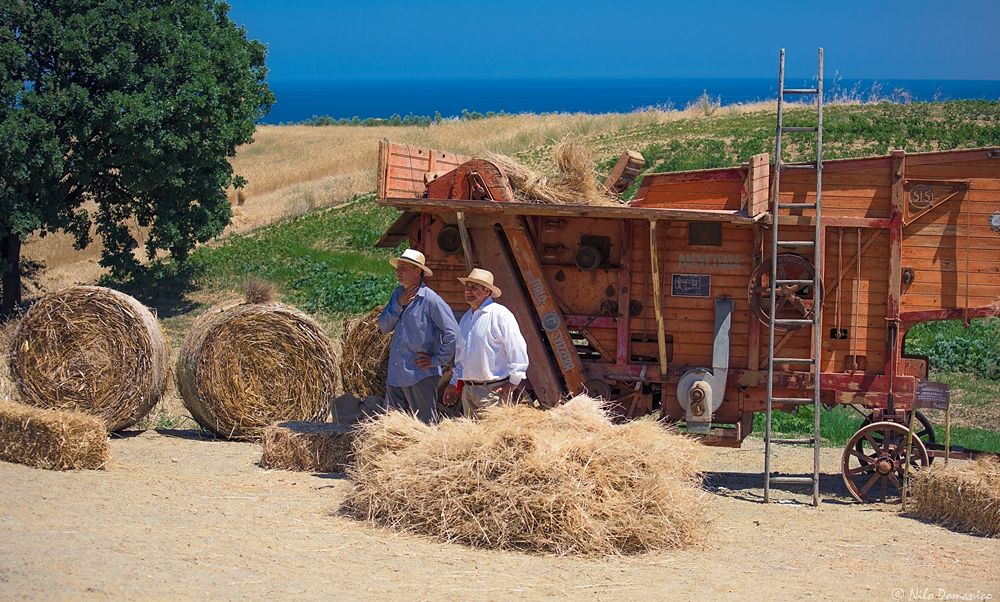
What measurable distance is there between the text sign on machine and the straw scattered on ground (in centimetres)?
218

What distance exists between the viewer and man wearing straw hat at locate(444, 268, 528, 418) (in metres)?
9.59

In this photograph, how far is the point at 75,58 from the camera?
20.0 metres

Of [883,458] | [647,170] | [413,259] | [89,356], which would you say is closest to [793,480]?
[883,458]

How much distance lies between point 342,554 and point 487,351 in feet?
8.39

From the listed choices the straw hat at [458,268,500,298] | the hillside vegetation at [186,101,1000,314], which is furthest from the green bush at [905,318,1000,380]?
the straw hat at [458,268,500,298]

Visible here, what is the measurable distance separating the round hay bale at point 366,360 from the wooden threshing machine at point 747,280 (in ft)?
5.06

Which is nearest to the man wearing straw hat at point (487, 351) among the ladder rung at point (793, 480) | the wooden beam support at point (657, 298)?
the wooden beam support at point (657, 298)

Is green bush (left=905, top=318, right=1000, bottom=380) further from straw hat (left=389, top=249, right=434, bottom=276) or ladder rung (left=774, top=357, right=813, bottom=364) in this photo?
straw hat (left=389, top=249, right=434, bottom=276)

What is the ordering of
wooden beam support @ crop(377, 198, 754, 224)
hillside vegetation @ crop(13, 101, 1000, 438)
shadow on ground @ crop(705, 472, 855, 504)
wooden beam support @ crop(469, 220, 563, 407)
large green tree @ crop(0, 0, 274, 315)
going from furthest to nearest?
large green tree @ crop(0, 0, 274, 315) < hillside vegetation @ crop(13, 101, 1000, 438) < wooden beam support @ crop(469, 220, 563, 407) < shadow on ground @ crop(705, 472, 855, 504) < wooden beam support @ crop(377, 198, 754, 224)

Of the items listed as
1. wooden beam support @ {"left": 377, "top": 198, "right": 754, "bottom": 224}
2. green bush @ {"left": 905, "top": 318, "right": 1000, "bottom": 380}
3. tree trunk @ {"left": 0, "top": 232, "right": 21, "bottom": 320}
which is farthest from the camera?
tree trunk @ {"left": 0, "top": 232, "right": 21, "bottom": 320}

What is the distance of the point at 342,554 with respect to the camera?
7613 millimetres

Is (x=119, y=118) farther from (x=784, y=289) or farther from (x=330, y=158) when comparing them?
(x=330, y=158)

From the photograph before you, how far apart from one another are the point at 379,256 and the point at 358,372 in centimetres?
1254

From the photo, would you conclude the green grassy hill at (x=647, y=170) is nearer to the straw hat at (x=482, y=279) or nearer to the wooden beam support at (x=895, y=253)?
the wooden beam support at (x=895, y=253)
